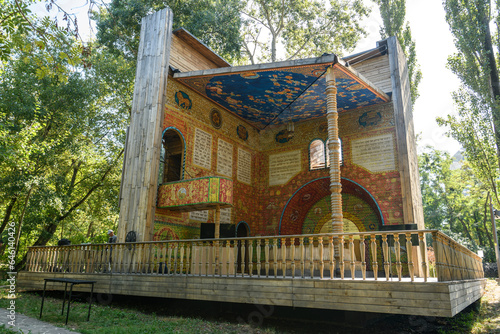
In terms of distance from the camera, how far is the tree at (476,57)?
13.6m

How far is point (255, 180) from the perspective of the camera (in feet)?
54.1

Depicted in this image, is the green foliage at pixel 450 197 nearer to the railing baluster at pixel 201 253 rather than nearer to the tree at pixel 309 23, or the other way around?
the tree at pixel 309 23

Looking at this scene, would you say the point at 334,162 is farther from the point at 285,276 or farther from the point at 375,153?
the point at 375,153

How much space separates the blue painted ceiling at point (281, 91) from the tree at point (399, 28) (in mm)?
5226

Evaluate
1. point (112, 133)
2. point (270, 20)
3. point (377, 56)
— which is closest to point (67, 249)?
point (112, 133)

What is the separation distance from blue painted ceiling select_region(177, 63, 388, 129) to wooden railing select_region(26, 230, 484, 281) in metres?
4.75

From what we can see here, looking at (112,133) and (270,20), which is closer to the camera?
(112,133)

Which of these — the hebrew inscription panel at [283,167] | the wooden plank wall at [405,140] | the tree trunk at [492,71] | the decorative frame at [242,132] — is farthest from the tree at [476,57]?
the decorative frame at [242,132]

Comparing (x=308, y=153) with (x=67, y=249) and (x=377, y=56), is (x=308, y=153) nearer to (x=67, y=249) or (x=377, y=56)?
(x=377, y=56)

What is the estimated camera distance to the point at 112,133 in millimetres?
20859

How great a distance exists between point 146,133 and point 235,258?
5.78 meters

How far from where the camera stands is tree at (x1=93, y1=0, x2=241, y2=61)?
62.4ft

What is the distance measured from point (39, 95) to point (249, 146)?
365 inches

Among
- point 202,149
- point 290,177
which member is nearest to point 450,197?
point 290,177
